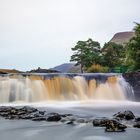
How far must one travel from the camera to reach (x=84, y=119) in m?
20.3

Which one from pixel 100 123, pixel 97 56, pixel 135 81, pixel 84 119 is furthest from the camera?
pixel 97 56

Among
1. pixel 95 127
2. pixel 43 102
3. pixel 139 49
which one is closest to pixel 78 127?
pixel 95 127

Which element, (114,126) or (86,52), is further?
(86,52)

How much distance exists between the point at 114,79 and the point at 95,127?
1878 centimetres

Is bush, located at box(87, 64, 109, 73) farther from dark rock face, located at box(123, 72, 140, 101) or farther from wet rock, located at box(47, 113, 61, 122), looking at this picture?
wet rock, located at box(47, 113, 61, 122)

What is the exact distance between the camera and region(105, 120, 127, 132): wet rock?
54.9 ft

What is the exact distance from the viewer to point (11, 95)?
32.6m

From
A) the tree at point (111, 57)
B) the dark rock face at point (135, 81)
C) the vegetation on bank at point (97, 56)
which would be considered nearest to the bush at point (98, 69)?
the vegetation on bank at point (97, 56)

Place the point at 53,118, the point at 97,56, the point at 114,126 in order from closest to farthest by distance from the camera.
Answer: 1. the point at 114,126
2. the point at 53,118
3. the point at 97,56

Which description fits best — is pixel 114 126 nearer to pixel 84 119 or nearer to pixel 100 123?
pixel 100 123

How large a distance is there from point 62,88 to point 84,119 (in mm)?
14707

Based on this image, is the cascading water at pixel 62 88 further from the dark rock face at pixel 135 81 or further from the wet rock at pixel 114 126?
the wet rock at pixel 114 126

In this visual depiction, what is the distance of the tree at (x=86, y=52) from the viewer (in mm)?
58406

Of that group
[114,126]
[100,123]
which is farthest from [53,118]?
[114,126]
